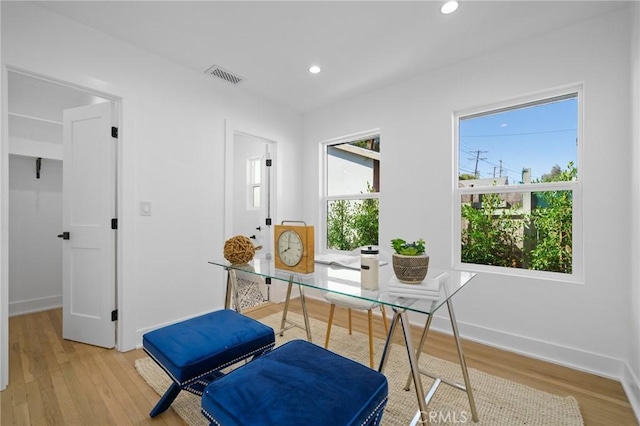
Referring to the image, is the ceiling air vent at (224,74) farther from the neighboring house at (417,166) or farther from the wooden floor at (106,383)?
the wooden floor at (106,383)

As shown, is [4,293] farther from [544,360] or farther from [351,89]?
[544,360]

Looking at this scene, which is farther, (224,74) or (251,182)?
(251,182)

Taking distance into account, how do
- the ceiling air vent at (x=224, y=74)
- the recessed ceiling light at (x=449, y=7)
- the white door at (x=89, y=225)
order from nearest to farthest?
the recessed ceiling light at (x=449, y=7) < the white door at (x=89, y=225) < the ceiling air vent at (x=224, y=74)

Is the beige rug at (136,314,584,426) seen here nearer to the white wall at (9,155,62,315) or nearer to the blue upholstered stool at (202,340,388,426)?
the blue upholstered stool at (202,340,388,426)

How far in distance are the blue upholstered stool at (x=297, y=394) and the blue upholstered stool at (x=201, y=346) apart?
1.10ft

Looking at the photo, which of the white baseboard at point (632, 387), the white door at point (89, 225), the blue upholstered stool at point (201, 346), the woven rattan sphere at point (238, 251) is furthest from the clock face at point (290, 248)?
the white baseboard at point (632, 387)

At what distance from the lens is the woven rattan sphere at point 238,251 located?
1761mm

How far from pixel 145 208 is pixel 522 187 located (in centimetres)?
336

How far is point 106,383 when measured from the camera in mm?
1948

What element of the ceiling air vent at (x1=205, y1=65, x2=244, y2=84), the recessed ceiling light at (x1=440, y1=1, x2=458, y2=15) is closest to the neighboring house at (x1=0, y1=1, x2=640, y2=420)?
the ceiling air vent at (x1=205, y1=65, x2=244, y2=84)

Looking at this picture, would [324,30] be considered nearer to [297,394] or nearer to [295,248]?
[295,248]

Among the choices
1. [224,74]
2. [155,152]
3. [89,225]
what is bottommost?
[89,225]

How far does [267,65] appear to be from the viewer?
2824 millimetres

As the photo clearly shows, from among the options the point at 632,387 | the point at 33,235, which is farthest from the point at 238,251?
the point at 33,235
